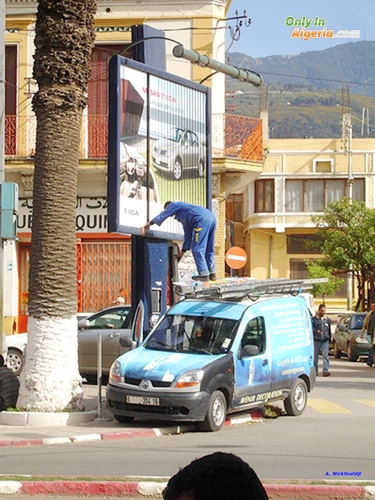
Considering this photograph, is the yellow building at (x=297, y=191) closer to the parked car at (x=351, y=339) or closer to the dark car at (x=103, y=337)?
the parked car at (x=351, y=339)

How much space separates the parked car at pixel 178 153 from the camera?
16578 mm

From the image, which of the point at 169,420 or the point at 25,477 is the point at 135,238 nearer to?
the point at 169,420

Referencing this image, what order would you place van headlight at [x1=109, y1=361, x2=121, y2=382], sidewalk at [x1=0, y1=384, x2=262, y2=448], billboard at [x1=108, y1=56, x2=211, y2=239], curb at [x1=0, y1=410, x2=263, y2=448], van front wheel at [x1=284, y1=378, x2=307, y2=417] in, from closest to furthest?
1. curb at [x1=0, y1=410, x2=263, y2=448]
2. sidewalk at [x1=0, y1=384, x2=262, y2=448]
3. van headlight at [x1=109, y1=361, x2=121, y2=382]
4. billboard at [x1=108, y1=56, x2=211, y2=239]
5. van front wheel at [x1=284, y1=378, x2=307, y2=417]

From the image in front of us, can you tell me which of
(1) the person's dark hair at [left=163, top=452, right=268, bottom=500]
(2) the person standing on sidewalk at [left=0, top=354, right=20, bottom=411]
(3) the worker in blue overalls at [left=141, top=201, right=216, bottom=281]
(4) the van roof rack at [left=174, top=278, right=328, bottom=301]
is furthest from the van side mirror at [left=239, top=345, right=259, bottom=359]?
(1) the person's dark hair at [left=163, top=452, right=268, bottom=500]

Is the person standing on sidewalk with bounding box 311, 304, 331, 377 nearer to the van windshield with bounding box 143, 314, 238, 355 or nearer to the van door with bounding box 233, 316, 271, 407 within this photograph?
the van door with bounding box 233, 316, 271, 407

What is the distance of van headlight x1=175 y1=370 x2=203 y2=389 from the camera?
516 inches

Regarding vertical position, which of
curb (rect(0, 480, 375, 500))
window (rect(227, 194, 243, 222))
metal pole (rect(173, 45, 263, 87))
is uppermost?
metal pole (rect(173, 45, 263, 87))

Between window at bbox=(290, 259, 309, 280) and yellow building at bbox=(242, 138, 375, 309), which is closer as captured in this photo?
yellow building at bbox=(242, 138, 375, 309)

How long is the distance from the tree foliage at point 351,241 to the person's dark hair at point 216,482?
138 feet

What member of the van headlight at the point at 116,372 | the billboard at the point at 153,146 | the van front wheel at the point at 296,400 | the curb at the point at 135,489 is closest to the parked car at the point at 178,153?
the billboard at the point at 153,146

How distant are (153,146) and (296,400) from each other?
16.0 feet

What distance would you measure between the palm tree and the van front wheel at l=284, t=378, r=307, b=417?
3558 mm

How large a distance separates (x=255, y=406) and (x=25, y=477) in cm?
606

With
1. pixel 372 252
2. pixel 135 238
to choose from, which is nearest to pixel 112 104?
pixel 135 238
